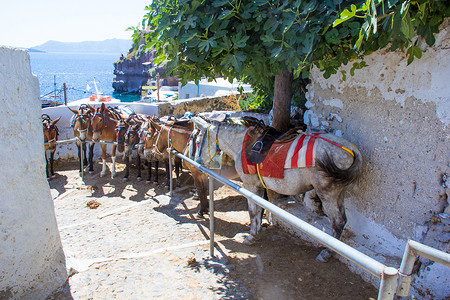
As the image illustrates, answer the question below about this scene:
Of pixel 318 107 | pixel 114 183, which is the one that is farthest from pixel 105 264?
pixel 114 183

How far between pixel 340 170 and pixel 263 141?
3.84 feet

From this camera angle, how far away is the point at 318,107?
18.0 ft

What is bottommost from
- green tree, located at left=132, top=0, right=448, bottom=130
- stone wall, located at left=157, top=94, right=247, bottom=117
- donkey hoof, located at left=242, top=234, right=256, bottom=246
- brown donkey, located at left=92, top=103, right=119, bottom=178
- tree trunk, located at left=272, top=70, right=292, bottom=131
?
donkey hoof, located at left=242, top=234, right=256, bottom=246

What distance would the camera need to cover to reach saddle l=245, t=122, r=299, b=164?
16.1ft

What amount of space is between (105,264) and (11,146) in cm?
189

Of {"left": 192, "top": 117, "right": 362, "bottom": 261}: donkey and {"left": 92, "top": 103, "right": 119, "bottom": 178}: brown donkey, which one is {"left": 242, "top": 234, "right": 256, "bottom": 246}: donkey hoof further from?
{"left": 92, "top": 103, "right": 119, "bottom": 178}: brown donkey

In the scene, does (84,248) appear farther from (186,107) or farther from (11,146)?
(186,107)

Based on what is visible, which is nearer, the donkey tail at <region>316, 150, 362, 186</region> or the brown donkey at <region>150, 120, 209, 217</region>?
the donkey tail at <region>316, 150, 362, 186</region>

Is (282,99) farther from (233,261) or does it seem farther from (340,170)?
(233,261)

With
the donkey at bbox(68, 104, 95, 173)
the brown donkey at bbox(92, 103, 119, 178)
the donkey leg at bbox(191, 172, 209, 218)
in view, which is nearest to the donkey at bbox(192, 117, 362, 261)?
the donkey leg at bbox(191, 172, 209, 218)

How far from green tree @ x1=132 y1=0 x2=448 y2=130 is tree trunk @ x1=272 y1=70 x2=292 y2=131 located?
0.67 meters

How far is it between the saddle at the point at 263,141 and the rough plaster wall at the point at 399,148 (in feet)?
2.46

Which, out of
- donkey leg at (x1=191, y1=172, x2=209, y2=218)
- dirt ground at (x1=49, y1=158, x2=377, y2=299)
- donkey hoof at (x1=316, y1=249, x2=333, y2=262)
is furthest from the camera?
donkey leg at (x1=191, y1=172, x2=209, y2=218)

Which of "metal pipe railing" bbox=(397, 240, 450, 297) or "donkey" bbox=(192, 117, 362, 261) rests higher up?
"metal pipe railing" bbox=(397, 240, 450, 297)
